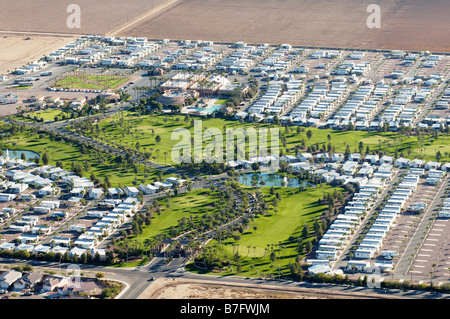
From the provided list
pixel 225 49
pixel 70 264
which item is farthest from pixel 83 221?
pixel 225 49

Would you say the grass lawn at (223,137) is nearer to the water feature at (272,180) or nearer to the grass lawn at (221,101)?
the grass lawn at (221,101)

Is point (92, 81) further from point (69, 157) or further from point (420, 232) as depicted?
point (420, 232)

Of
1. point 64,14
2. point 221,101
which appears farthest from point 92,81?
point 64,14

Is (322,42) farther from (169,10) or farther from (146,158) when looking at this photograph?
(146,158)

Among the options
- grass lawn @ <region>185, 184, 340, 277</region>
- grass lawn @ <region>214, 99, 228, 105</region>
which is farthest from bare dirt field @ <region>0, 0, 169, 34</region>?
grass lawn @ <region>185, 184, 340, 277</region>

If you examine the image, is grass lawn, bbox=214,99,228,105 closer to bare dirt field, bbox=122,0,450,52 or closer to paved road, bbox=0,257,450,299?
bare dirt field, bbox=122,0,450,52

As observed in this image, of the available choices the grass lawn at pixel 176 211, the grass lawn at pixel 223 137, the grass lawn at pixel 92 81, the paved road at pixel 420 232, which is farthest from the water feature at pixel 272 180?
the grass lawn at pixel 92 81
